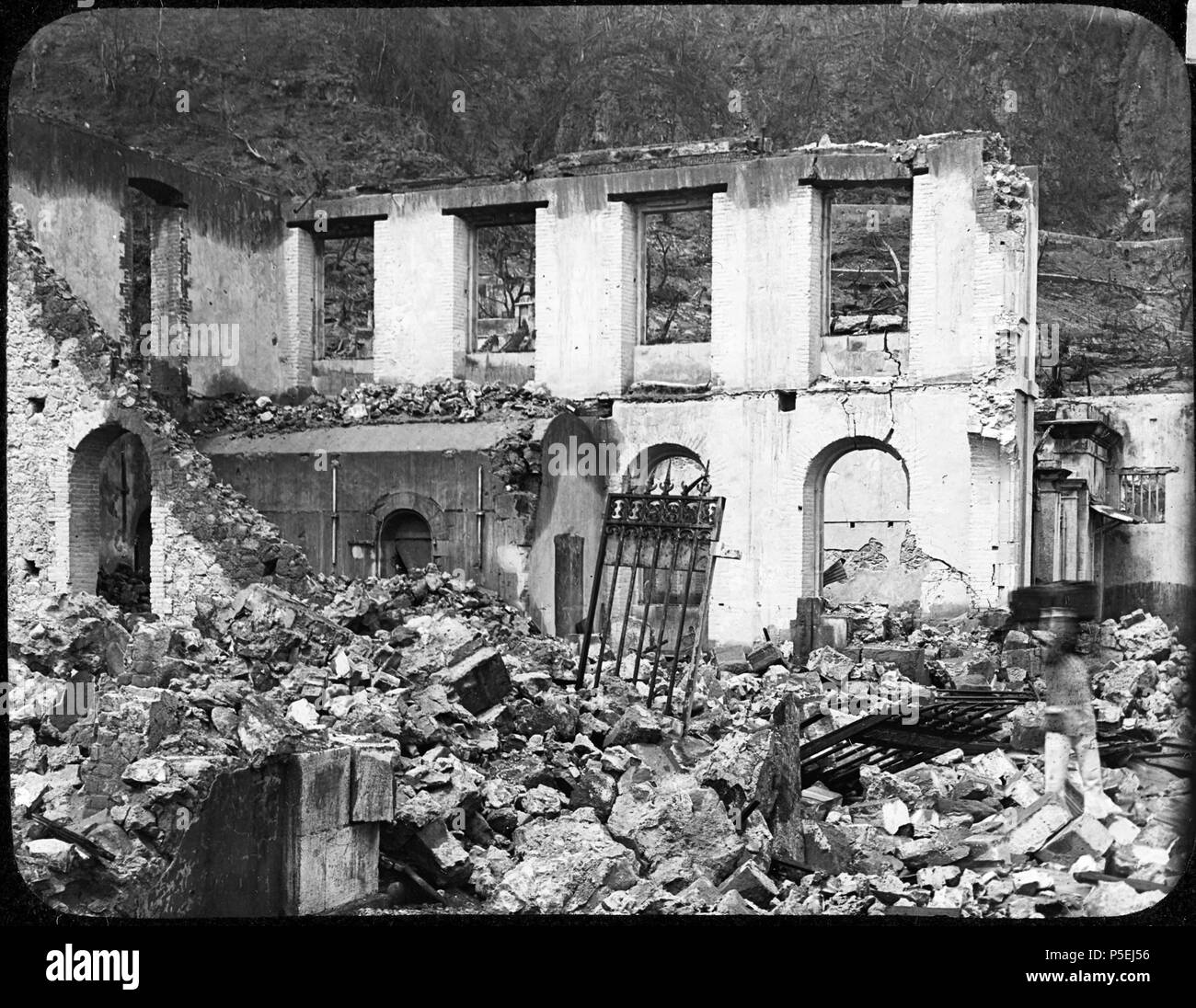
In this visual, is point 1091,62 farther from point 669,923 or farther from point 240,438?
point 240,438

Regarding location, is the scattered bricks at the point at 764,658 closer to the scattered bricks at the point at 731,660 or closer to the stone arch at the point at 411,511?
the scattered bricks at the point at 731,660

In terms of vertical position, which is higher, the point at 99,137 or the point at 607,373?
the point at 99,137

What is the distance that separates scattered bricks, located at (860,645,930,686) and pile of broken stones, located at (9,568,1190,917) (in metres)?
2.91

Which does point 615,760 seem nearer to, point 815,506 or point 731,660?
point 731,660

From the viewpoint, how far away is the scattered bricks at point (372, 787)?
320 inches

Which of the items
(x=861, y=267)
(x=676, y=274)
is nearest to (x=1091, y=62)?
(x=861, y=267)

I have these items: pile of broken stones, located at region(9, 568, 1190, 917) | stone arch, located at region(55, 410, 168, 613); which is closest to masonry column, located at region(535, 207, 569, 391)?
stone arch, located at region(55, 410, 168, 613)

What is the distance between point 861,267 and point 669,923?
Result: 21.2 m

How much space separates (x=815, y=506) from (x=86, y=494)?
855 cm

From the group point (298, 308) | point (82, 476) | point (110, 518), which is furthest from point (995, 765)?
point (110, 518)

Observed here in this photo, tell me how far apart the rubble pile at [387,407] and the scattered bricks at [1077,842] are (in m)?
10.2

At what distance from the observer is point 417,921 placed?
7.45 metres

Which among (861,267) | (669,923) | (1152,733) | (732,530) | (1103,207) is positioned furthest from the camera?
(861,267)

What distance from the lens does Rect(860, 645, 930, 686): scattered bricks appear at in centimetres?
1520
